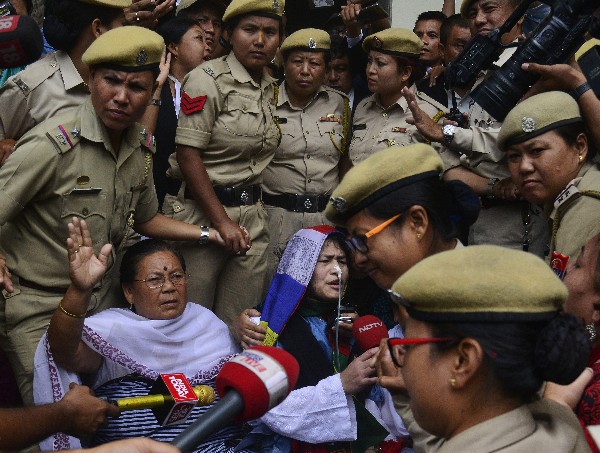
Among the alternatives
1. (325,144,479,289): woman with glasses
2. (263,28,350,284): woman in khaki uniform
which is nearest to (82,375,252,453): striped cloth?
(325,144,479,289): woman with glasses

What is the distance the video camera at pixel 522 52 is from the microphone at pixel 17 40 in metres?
2.47

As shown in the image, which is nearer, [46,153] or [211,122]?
[46,153]

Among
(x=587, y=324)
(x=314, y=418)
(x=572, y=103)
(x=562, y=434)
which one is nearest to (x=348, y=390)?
(x=314, y=418)

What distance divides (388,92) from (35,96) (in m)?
2.27

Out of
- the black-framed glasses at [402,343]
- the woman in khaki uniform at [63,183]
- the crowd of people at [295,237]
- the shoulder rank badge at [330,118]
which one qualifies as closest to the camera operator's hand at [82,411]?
the crowd of people at [295,237]

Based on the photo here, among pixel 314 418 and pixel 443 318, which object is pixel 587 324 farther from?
pixel 314 418

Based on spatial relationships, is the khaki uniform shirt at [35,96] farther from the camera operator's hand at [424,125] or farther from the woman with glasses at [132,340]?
the camera operator's hand at [424,125]

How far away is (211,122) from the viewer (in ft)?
15.1

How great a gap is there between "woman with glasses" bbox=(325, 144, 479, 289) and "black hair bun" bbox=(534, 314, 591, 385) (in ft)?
2.75

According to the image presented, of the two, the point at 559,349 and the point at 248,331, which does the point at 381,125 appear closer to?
the point at 248,331

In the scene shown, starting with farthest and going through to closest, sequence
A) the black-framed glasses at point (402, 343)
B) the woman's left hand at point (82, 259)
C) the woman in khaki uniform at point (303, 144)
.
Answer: the woman in khaki uniform at point (303, 144) → the woman's left hand at point (82, 259) → the black-framed glasses at point (402, 343)

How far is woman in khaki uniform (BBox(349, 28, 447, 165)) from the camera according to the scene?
5273mm

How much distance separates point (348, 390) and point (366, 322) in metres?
0.31

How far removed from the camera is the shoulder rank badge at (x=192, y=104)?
15.0ft
